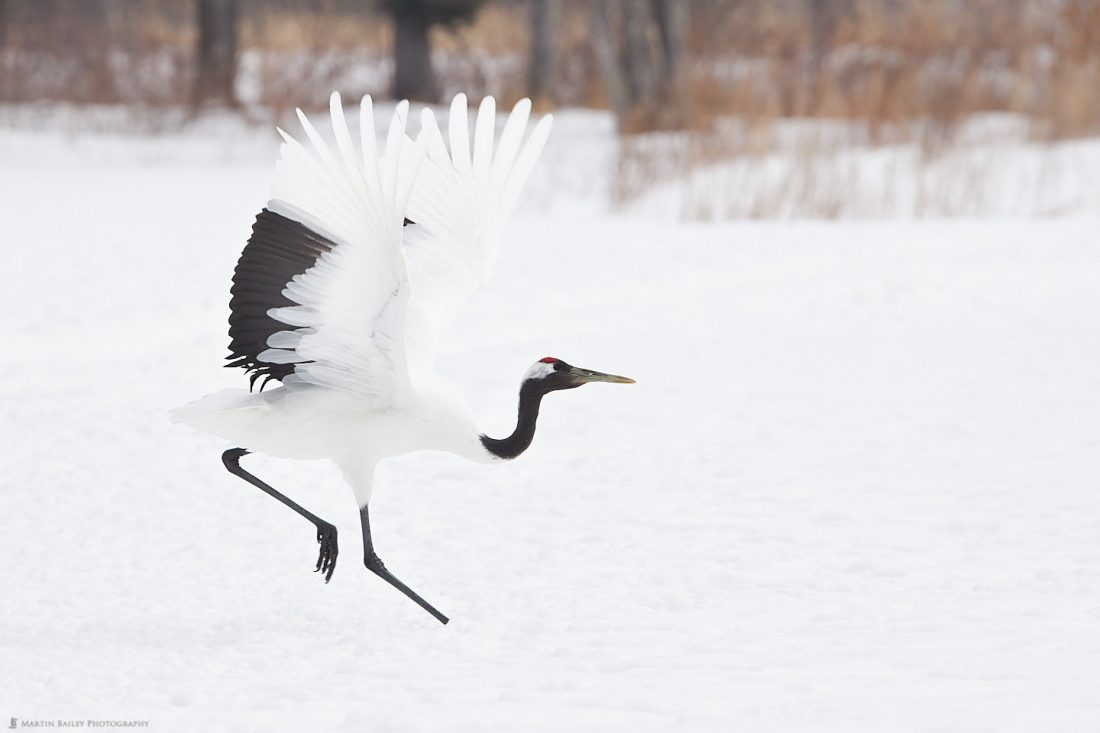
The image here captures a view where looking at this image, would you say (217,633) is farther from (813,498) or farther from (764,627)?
(813,498)

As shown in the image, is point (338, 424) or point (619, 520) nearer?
point (338, 424)

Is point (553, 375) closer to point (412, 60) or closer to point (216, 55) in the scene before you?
point (412, 60)

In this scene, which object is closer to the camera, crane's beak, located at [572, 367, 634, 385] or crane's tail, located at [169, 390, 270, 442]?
crane's tail, located at [169, 390, 270, 442]

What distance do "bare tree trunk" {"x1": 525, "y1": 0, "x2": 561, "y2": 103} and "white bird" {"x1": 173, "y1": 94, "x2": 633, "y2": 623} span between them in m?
14.4

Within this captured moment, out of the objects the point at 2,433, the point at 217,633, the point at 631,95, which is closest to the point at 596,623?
the point at 217,633

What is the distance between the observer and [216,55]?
1884 centimetres

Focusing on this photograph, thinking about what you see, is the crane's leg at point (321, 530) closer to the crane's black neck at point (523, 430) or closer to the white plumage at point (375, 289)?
the white plumage at point (375, 289)

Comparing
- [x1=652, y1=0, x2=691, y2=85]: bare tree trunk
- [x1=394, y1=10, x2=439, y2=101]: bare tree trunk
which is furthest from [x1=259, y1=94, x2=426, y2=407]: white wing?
[x1=394, y1=10, x2=439, y2=101]: bare tree trunk

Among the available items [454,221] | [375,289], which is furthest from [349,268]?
[454,221]

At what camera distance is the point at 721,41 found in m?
18.4

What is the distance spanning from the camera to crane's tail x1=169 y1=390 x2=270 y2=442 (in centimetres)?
370

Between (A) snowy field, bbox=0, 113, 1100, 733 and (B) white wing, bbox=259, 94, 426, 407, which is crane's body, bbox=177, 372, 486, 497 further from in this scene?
(A) snowy field, bbox=0, 113, 1100, 733

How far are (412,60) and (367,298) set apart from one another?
1520cm

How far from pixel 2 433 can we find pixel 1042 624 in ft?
12.6
